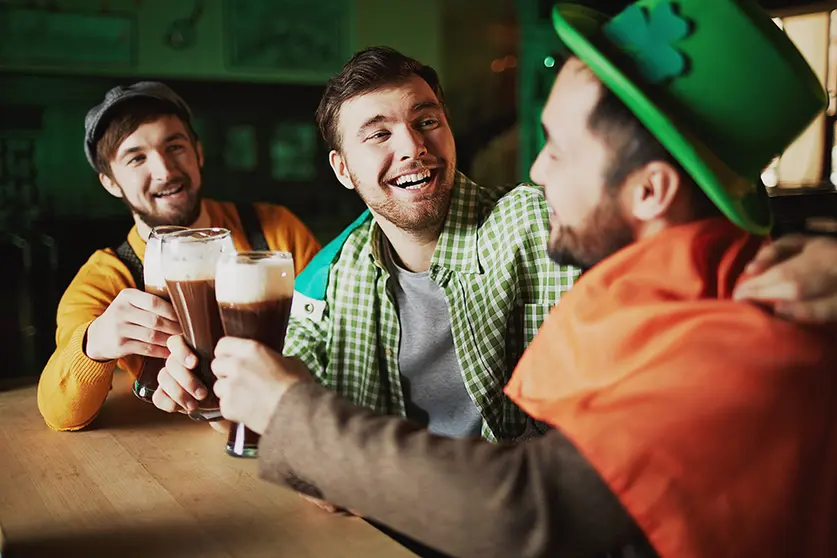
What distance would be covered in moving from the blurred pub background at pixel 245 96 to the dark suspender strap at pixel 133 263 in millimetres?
2589

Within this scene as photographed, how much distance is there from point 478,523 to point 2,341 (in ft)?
14.0

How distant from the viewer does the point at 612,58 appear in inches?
32.2

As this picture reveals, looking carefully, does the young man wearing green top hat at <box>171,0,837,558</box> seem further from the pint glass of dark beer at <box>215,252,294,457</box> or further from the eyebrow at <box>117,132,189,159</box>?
A: the eyebrow at <box>117,132,189,159</box>

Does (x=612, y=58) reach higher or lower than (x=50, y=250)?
higher

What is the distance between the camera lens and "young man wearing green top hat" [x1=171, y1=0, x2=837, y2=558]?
711mm

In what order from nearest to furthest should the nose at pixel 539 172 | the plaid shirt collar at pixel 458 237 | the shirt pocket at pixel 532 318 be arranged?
the nose at pixel 539 172, the shirt pocket at pixel 532 318, the plaid shirt collar at pixel 458 237

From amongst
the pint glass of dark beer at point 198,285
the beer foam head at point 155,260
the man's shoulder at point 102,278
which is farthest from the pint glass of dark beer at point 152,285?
the man's shoulder at point 102,278

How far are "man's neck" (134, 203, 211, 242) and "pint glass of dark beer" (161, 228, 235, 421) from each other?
3.18 ft

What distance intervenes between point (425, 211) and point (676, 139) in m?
0.93

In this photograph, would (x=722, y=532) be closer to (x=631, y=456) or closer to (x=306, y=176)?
(x=631, y=456)

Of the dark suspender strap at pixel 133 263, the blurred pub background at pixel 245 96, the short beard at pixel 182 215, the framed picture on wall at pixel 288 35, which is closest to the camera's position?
the dark suspender strap at pixel 133 263

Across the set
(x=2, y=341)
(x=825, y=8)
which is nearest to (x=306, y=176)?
(x=2, y=341)

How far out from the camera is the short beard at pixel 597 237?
86 cm

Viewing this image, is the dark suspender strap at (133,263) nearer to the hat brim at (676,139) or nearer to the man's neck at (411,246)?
the man's neck at (411,246)
